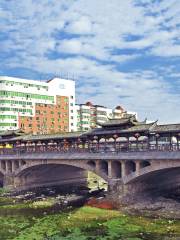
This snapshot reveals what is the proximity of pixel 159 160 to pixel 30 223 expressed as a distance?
21.4 metres

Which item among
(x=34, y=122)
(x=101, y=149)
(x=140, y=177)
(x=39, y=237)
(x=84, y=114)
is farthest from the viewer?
(x=84, y=114)

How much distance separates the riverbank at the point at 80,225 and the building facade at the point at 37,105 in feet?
210

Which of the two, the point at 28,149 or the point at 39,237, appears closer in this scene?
the point at 39,237

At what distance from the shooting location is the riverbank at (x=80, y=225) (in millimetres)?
42469

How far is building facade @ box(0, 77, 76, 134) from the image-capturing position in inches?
4732

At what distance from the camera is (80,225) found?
4738 cm

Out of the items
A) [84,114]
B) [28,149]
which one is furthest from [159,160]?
[84,114]

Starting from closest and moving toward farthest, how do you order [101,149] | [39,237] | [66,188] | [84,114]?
[39,237] < [101,149] < [66,188] < [84,114]

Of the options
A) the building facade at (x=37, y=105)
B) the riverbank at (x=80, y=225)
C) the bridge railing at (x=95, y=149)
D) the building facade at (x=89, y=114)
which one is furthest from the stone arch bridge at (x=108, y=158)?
the building facade at (x=89, y=114)

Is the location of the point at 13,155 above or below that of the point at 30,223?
above

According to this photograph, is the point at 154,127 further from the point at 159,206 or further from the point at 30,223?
the point at 30,223

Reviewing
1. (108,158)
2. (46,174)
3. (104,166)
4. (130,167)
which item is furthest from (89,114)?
(130,167)

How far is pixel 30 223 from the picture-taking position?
49.6 meters

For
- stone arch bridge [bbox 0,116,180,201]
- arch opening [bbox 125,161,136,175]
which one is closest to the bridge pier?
stone arch bridge [bbox 0,116,180,201]
